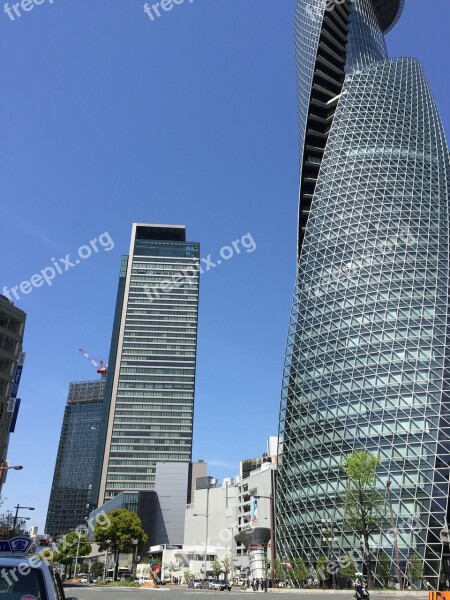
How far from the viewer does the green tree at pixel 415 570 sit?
54.4 meters

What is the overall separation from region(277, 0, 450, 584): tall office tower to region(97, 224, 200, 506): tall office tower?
79.8 metres

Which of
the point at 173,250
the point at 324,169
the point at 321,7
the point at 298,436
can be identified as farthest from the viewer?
the point at 173,250

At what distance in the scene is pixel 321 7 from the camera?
401 feet

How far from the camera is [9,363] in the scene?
62250 millimetres

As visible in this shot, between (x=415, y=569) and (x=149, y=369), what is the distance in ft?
412

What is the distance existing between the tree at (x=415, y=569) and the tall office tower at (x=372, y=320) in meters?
3.65

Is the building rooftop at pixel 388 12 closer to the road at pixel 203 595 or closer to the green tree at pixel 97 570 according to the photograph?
the road at pixel 203 595

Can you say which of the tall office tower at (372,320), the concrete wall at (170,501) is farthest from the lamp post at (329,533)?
the concrete wall at (170,501)

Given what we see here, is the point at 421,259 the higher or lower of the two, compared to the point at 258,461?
higher

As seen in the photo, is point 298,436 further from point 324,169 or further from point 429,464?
point 324,169

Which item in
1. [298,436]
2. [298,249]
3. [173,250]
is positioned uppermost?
[173,250]

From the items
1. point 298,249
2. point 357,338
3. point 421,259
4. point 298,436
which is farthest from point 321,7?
point 298,436

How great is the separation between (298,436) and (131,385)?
97.3m

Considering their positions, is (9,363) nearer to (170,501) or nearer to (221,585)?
(221,585)
